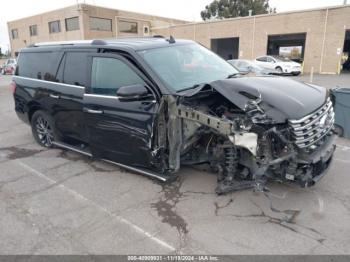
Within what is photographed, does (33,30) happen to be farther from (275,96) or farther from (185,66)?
(275,96)

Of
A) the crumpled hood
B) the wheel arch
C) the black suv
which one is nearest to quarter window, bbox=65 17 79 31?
the wheel arch

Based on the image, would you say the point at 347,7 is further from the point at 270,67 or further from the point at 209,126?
the point at 209,126

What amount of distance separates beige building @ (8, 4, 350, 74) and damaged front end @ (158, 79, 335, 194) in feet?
58.3

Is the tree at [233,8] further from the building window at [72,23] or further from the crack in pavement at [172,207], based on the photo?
the crack in pavement at [172,207]

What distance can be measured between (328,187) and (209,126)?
6.44ft

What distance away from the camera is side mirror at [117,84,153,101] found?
3598 millimetres

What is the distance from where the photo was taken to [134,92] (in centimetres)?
361

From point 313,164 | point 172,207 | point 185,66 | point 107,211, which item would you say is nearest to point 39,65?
point 185,66

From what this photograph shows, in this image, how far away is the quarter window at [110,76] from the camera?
3.90 metres

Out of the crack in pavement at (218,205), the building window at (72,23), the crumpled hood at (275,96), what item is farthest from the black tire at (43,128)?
the building window at (72,23)

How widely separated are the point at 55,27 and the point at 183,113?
42773 millimetres

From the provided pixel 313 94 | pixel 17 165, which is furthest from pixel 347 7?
pixel 17 165

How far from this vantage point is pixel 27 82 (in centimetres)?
559

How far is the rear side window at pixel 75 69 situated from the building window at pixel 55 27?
3946 cm
